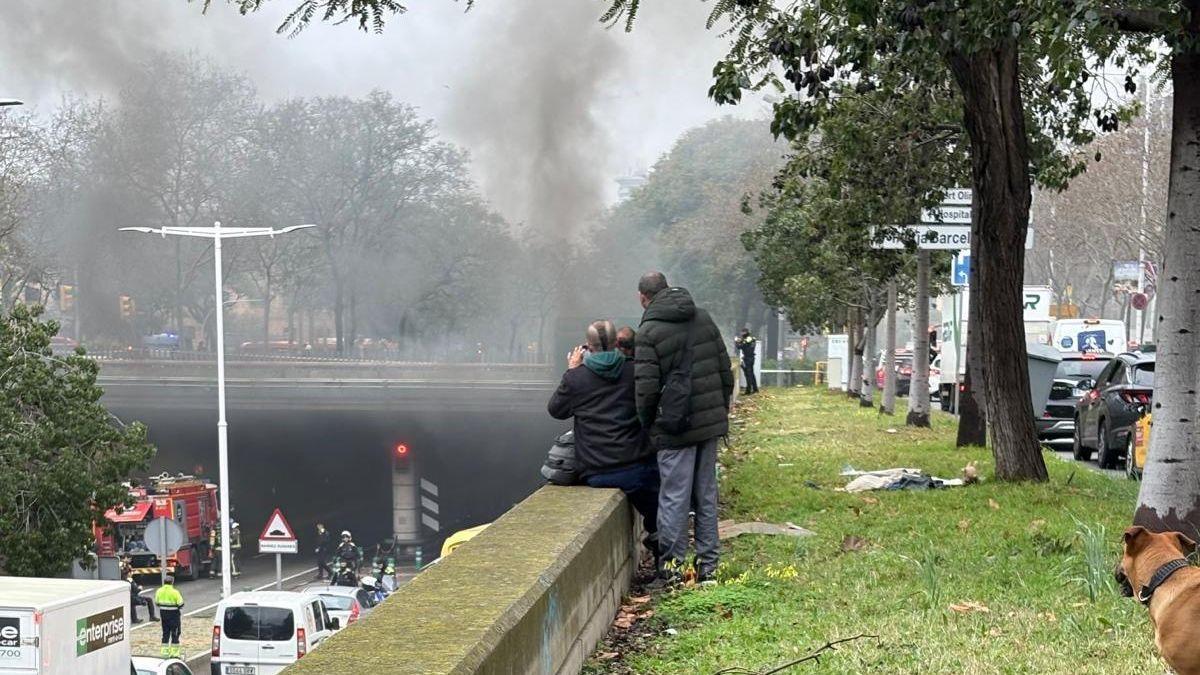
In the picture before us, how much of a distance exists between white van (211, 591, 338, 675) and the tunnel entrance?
2408 cm

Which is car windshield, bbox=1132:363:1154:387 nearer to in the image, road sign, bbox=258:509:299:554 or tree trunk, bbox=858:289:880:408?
tree trunk, bbox=858:289:880:408

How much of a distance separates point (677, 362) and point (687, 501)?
0.74 m

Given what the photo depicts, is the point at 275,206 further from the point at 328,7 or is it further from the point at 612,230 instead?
the point at 328,7

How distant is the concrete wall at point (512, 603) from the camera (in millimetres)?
4215

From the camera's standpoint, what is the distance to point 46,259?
175 ft

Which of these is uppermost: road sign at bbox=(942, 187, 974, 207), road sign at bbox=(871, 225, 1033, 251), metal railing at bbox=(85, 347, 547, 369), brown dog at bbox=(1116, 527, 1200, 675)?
road sign at bbox=(942, 187, 974, 207)

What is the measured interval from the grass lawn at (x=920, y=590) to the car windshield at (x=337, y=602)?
56.7 ft

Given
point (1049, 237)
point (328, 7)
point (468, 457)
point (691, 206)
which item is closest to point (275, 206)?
point (468, 457)

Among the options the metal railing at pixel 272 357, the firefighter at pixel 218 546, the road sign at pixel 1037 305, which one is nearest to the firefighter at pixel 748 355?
the road sign at pixel 1037 305

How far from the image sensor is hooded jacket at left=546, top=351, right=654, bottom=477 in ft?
27.8

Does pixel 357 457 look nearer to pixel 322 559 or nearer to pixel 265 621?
pixel 322 559

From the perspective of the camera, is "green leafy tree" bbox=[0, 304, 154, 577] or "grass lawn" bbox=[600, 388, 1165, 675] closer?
"grass lawn" bbox=[600, 388, 1165, 675]

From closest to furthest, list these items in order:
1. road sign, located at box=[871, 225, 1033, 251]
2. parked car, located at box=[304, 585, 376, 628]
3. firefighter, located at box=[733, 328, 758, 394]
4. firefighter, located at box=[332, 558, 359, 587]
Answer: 1. road sign, located at box=[871, 225, 1033, 251]
2. parked car, located at box=[304, 585, 376, 628]
3. firefighter, located at box=[332, 558, 359, 587]
4. firefighter, located at box=[733, 328, 758, 394]

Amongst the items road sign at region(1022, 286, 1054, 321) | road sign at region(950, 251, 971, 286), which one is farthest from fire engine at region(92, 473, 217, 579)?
road sign at region(950, 251, 971, 286)
